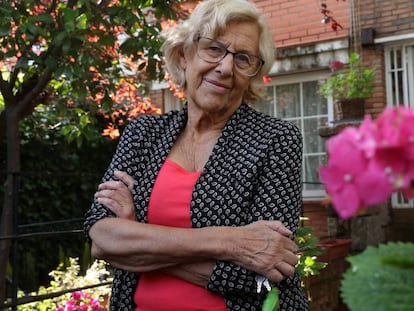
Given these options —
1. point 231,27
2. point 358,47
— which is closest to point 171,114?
point 231,27

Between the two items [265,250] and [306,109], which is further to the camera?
[306,109]

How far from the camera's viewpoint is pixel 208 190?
1695 millimetres

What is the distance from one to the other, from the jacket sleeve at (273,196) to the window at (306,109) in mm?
5846

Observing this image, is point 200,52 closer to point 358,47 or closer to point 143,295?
point 143,295

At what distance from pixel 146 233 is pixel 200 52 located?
0.67m

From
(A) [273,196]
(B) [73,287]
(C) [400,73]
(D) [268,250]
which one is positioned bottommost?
(B) [73,287]

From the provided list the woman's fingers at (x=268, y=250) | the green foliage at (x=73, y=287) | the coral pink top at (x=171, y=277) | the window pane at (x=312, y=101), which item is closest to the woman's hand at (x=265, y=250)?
the woman's fingers at (x=268, y=250)

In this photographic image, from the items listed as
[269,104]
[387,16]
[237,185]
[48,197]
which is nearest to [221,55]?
[237,185]

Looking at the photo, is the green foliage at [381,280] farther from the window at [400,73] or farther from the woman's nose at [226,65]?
Result: the window at [400,73]

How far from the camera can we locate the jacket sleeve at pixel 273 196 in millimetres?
1543

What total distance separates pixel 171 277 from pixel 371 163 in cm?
132

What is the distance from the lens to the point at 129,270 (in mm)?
1649

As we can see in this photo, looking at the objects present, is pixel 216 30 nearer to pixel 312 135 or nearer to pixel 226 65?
pixel 226 65

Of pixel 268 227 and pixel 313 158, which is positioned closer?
pixel 268 227
